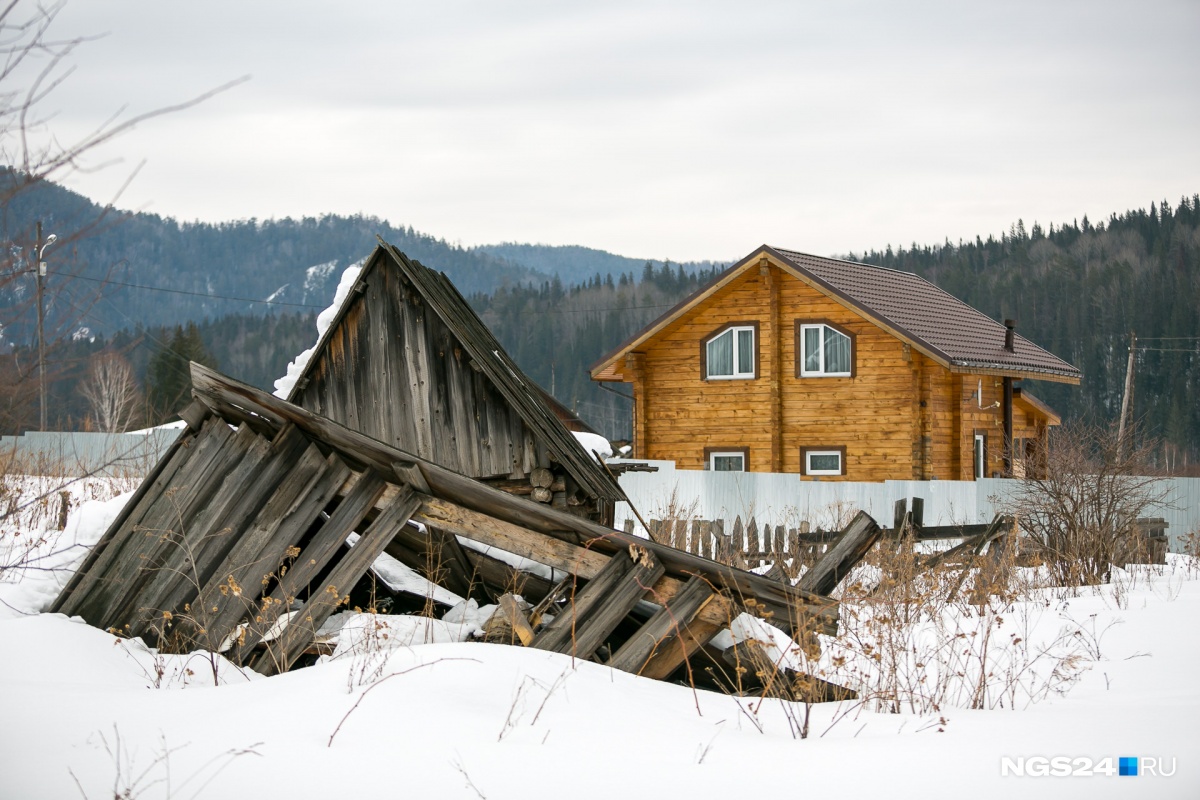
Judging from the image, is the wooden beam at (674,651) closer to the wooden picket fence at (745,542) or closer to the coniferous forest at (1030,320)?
the wooden picket fence at (745,542)

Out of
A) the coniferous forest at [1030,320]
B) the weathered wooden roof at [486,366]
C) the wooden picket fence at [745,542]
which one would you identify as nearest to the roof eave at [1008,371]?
the wooden picket fence at [745,542]

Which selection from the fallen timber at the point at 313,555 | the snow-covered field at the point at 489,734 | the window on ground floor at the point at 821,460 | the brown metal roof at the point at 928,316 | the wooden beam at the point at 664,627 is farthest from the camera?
the window on ground floor at the point at 821,460

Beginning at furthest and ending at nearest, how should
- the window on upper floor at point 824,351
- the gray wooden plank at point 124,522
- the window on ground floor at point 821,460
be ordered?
the window on upper floor at point 824,351 < the window on ground floor at point 821,460 < the gray wooden plank at point 124,522

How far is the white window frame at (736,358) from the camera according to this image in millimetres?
26656

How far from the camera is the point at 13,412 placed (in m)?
4.38

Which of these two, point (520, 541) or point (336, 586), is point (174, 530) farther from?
point (520, 541)

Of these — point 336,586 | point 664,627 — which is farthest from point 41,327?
point 664,627

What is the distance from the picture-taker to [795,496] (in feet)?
69.6

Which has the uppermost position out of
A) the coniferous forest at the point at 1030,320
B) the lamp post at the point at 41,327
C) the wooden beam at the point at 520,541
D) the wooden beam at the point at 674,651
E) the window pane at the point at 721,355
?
the coniferous forest at the point at 1030,320

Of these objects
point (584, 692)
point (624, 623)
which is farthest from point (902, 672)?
point (584, 692)

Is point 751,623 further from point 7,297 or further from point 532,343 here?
point 532,343

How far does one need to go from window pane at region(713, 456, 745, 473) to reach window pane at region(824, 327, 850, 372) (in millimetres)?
3118

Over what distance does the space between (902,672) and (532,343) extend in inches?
3939

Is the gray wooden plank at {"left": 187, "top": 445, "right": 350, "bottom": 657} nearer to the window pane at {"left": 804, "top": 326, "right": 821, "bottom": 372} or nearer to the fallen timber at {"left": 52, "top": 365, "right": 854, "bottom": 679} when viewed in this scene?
the fallen timber at {"left": 52, "top": 365, "right": 854, "bottom": 679}
